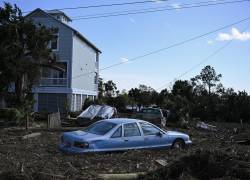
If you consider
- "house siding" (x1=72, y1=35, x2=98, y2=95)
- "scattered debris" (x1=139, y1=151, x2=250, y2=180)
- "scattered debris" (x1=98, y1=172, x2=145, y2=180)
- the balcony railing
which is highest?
"house siding" (x1=72, y1=35, x2=98, y2=95)

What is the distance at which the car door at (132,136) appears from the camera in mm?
14359

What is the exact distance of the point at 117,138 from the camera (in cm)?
1411

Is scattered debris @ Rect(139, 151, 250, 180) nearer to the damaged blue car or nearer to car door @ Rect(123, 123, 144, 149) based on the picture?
the damaged blue car

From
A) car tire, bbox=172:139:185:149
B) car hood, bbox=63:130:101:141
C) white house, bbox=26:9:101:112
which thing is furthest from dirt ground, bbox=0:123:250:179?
white house, bbox=26:9:101:112

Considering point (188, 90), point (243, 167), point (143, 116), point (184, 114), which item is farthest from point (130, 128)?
point (188, 90)

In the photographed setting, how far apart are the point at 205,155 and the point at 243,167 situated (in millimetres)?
976

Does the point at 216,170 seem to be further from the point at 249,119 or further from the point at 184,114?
the point at 249,119

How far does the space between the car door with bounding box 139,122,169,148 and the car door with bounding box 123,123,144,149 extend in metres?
0.22

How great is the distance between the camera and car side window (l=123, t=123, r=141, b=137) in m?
14.5

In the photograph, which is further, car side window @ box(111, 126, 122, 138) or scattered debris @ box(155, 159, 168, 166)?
car side window @ box(111, 126, 122, 138)

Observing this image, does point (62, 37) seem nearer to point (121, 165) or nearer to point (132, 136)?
point (132, 136)

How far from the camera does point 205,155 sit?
9.93 meters

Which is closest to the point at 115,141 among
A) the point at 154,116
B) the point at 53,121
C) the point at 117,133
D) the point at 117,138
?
the point at 117,138

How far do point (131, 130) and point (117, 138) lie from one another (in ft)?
2.45
